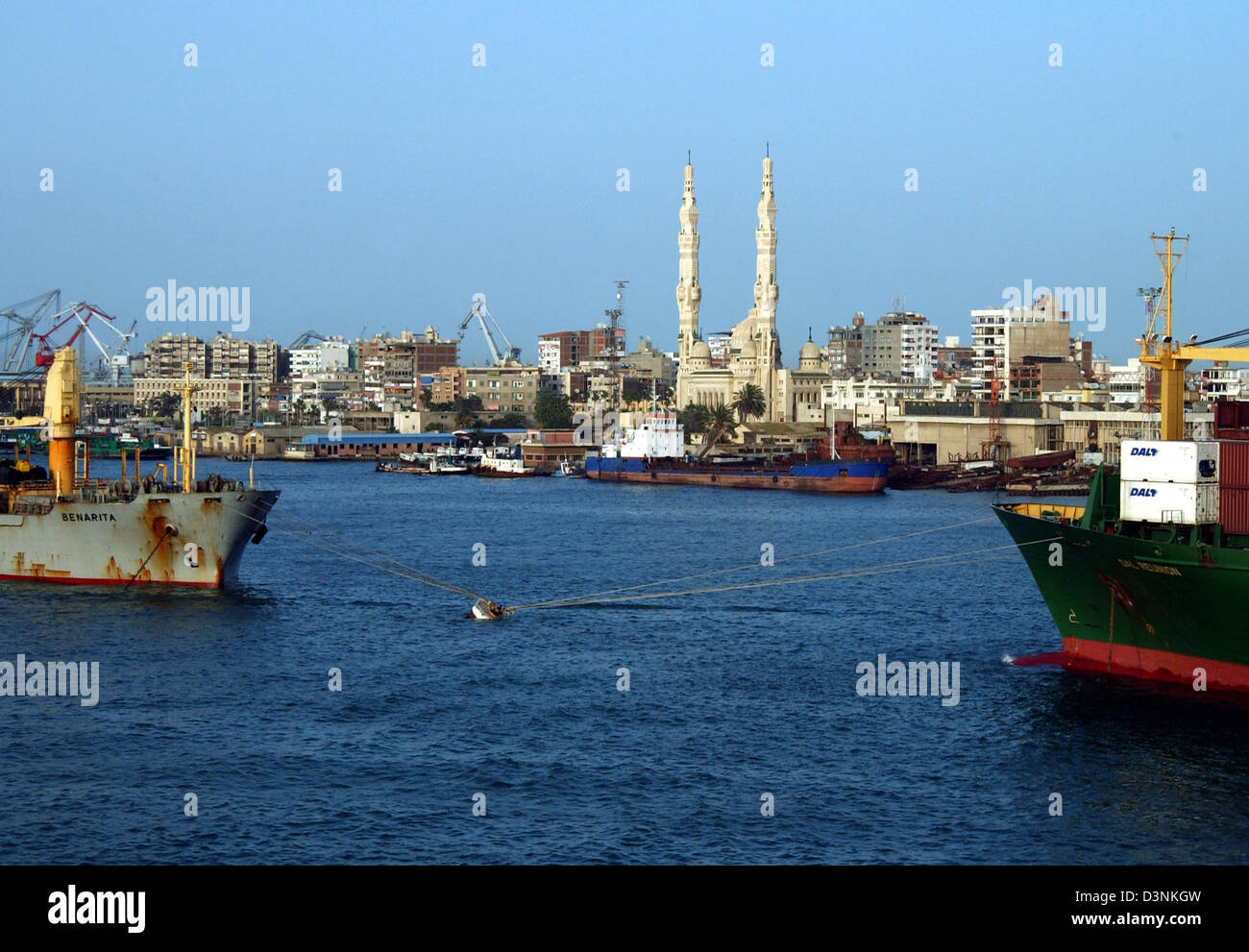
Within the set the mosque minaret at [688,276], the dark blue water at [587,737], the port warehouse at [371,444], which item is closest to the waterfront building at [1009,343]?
the mosque minaret at [688,276]

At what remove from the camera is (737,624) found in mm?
41781

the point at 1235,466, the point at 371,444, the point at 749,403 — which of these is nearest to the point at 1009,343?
the point at 749,403

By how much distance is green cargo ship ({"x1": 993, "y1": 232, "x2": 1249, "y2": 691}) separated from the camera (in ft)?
100

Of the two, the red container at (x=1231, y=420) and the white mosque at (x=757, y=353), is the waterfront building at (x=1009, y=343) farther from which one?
the red container at (x=1231, y=420)

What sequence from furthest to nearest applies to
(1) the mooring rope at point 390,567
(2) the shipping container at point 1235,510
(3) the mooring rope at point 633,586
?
1. (1) the mooring rope at point 390,567
2. (3) the mooring rope at point 633,586
3. (2) the shipping container at point 1235,510

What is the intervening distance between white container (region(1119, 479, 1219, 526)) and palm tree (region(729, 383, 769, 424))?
134 metres

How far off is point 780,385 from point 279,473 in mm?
67310

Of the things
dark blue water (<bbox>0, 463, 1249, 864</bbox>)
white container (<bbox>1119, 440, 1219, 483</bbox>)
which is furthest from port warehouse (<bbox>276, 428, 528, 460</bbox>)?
white container (<bbox>1119, 440, 1219, 483</bbox>)

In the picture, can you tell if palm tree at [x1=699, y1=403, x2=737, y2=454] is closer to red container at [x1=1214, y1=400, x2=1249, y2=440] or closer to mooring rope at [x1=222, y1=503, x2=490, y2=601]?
mooring rope at [x1=222, y1=503, x2=490, y2=601]

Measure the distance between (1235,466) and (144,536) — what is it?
32502 millimetres

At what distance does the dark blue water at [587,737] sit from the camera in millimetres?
21891

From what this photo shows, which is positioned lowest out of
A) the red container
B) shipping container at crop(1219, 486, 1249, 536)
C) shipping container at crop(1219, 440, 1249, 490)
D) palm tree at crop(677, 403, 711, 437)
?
shipping container at crop(1219, 486, 1249, 536)

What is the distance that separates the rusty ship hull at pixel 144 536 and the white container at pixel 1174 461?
2652cm
